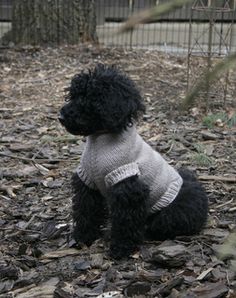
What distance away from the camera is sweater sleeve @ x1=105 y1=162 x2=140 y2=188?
129 inches

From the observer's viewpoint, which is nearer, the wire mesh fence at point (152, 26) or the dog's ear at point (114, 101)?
the dog's ear at point (114, 101)

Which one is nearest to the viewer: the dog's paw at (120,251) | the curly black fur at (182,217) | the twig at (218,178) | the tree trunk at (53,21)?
the dog's paw at (120,251)

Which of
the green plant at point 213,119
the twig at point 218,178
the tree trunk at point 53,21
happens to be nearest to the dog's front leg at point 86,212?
the twig at point 218,178

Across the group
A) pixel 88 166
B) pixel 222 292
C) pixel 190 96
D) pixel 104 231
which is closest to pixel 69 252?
pixel 104 231

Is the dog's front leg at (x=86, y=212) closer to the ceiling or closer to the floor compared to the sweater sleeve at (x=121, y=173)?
closer to the floor

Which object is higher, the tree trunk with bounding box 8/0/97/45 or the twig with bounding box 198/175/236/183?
the tree trunk with bounding box 8/0/97/45

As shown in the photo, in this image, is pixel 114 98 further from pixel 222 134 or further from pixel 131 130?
pixel 222 134

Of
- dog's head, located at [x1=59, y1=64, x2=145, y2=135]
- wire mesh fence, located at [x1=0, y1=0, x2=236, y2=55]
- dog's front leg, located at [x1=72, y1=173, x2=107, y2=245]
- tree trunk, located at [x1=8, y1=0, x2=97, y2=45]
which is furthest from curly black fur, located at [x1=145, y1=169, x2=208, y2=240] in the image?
wire mesh fence, located at [x1=0, y1=0, x2=236, y2=55]

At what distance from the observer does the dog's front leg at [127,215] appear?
3.28m

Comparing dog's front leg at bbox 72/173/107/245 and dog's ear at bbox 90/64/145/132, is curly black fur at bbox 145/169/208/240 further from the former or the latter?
dog's ear at bbox 90/64/145/132

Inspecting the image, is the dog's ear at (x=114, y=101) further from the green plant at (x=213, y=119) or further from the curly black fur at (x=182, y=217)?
the green plant at (x=213, y=119)

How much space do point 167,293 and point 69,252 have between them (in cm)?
87

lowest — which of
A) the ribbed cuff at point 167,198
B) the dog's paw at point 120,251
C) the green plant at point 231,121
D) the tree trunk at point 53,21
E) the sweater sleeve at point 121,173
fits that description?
the dog's paw at point 120,251

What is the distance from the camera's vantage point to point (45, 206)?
4.34 meters
